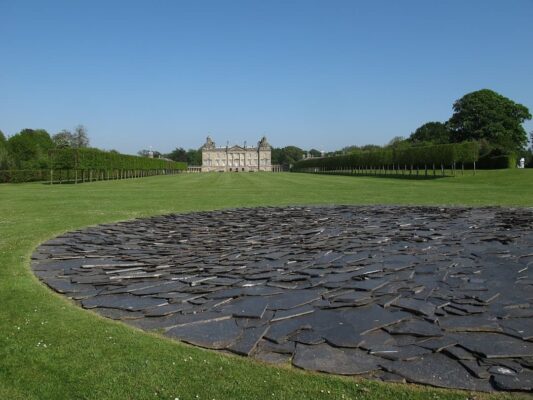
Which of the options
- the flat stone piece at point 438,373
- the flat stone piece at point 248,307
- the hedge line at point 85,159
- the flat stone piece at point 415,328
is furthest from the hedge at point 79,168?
the flat stone piece at point 438,373

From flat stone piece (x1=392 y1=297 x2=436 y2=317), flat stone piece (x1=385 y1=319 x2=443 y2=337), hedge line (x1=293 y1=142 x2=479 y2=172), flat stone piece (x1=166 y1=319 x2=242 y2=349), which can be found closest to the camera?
flat stone piece (x1=166 y1=319 x2=242 y2=349)

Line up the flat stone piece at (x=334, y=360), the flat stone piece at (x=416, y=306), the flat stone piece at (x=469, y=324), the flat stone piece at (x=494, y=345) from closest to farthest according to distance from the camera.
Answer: the flat stone piece at (x=334, y=360)
the flat stone piece at (x=494, y=345)
the flat stone piece at (x=469, y=324)
the flat stone piece at (x=416, y=306)

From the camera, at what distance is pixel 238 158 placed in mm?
173875

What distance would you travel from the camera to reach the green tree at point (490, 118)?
80.1 metres

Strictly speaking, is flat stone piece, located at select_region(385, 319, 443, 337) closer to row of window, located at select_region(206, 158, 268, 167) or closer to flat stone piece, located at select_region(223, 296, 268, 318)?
flat stone piece, located at select_region(223, 296, 268, 318)

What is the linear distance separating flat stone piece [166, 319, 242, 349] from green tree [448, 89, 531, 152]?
83.0m

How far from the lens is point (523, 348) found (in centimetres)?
457

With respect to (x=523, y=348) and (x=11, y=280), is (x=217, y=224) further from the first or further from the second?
(x=523, y=348)

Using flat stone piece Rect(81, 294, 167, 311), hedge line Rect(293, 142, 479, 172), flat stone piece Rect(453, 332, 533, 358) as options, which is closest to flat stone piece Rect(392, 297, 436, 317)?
flat stone piece Rect(453, 332, 533, 358)

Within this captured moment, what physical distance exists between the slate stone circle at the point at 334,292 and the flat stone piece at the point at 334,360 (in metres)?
0.02

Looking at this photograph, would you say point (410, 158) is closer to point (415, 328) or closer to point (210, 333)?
point (415, 328)

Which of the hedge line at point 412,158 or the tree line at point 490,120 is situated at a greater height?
the tree line at point 490,120

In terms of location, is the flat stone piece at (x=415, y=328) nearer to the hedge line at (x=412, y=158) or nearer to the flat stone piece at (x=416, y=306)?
the flat stone piece at (x=416, y=306)

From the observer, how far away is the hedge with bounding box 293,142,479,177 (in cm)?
5112
